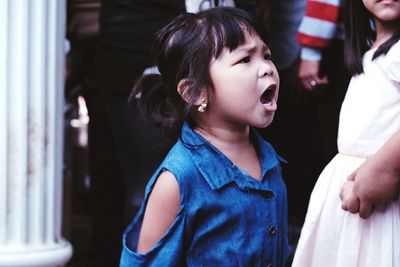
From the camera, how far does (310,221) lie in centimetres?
190

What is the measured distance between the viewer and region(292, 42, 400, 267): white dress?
5.79 ft

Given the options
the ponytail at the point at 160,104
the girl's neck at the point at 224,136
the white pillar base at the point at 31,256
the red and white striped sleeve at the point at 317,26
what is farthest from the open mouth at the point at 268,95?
the red and white striped sleeve at the point at 317,26

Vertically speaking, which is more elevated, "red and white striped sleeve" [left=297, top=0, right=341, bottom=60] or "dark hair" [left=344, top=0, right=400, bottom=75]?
"dark hair" [left=344, top=0, right=400, bottom=75]

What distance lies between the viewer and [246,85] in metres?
1.72

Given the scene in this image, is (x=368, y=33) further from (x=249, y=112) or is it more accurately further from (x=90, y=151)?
(x=90, y=151)

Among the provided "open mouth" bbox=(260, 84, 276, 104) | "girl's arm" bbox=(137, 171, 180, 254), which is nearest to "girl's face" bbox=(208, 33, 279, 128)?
"open mouth" bbox=(260, 84, 276, 104)

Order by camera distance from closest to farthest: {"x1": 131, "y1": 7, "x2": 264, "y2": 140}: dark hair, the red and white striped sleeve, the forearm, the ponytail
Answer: the forearm, {"x1": 131, "y1": 7, "x2": 264, "y2": 140}: dark hair, the ponytail, the red and white striped sleeve

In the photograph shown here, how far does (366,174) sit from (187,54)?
521 millimetres

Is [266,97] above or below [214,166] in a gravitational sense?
above

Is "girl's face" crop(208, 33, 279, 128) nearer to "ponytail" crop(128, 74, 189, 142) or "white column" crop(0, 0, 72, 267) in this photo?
"ponytail" crop(128, 74, 189, 142)

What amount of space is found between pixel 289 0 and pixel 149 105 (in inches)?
43.5

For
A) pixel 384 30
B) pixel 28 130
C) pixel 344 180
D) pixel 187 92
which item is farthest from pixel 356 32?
pixel 28 130

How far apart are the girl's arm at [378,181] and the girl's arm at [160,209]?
423 mm

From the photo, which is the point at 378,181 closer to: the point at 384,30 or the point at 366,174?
the point at 366,174
